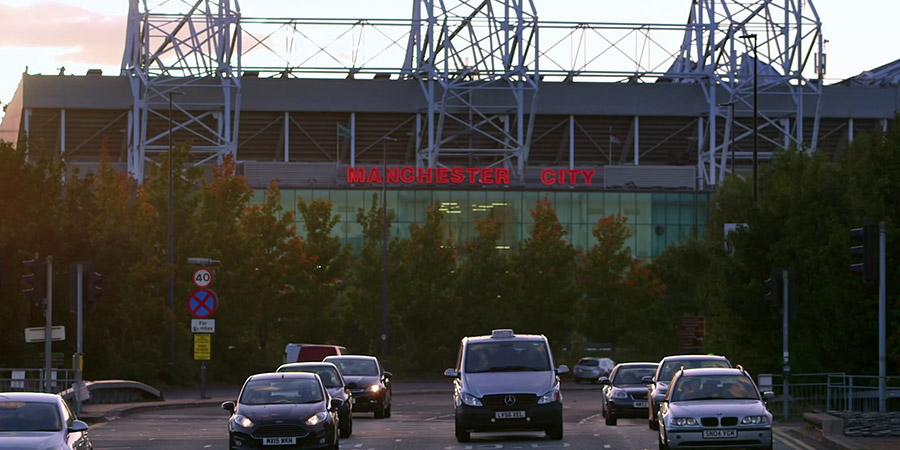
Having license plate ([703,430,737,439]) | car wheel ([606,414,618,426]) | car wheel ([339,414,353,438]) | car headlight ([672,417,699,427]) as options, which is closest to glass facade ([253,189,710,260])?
car wheel ([606,414,618,426])

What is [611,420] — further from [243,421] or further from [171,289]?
[171,289]

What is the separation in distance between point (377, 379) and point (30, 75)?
6894 cm

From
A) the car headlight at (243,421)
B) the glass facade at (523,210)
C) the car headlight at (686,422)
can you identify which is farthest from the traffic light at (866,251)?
the glass facade at (523,210)

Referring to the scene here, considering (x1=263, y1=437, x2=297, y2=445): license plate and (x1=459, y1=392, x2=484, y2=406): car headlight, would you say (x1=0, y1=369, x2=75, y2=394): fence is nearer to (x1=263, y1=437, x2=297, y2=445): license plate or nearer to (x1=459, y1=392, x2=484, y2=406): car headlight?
(x1=459, y1=392, x2=484, y2=406): car headlight

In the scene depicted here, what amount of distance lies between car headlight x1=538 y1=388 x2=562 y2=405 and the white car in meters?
9.67

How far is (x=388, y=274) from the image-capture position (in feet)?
254

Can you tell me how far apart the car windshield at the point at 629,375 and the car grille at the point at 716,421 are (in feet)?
43.3

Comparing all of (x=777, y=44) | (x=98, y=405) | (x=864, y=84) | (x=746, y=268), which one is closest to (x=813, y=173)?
(x=746, y=268)

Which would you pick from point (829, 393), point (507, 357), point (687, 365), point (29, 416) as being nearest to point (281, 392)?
point (507, 357)

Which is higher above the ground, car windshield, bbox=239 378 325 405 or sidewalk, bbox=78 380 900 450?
car windshield, bbox=239 378 325 405

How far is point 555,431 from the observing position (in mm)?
27516

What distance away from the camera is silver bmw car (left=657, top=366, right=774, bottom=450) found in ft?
74.6

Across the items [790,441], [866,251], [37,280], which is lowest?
[790,441]

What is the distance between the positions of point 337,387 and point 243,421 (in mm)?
8440
